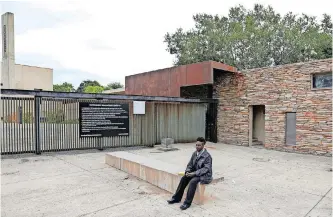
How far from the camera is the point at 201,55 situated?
25.4 meters

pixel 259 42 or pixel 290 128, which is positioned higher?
pixel 259 42

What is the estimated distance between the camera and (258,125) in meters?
16.3

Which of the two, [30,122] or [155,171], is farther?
[30,122]

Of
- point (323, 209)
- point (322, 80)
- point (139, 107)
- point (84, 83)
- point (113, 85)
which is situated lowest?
point (323, 209)

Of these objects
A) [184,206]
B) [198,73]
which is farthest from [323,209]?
[198,73]

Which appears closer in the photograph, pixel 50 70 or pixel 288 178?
pixel 288 178

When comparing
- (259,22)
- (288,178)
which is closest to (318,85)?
(288,178)

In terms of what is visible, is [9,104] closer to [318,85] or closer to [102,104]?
[102,104]

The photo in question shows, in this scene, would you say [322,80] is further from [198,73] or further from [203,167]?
[203,167]

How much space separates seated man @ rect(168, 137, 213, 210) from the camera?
17.4 ft

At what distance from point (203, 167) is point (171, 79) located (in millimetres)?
11986

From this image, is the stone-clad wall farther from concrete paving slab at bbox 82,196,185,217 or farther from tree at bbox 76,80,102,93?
tree at bbox 76,80,102,93

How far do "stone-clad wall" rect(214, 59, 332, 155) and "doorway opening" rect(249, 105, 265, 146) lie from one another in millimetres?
1047

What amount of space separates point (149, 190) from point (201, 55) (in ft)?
67.6
